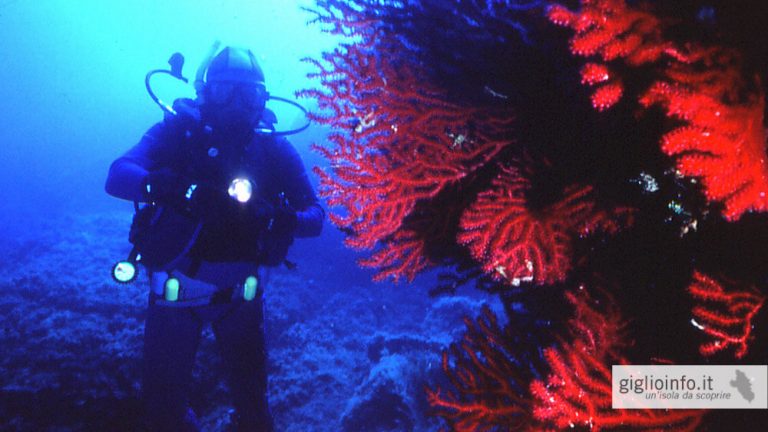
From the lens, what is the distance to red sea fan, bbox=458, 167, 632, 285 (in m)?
2.19

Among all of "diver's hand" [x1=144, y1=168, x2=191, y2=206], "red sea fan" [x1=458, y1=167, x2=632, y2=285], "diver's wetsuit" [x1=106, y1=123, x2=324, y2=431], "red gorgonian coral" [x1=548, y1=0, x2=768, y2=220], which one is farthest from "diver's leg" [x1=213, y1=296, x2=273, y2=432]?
"red gorgonian coral" [x1=548, y1=0, x2=768, y2=220]

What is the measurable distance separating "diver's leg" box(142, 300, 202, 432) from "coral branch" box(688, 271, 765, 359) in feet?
13.9

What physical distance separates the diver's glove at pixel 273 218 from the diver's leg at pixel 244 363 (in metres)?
0.87

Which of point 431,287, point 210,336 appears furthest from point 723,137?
point 210,336

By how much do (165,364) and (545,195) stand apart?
13.0 feet

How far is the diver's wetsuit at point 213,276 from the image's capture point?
4148 mm

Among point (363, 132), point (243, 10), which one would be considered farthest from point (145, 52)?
point (363, 132)

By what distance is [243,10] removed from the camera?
111 metres

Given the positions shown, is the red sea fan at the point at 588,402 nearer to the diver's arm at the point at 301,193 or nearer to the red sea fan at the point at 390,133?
the red sea fan at the point at 390,133

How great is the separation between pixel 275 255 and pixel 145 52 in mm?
137799

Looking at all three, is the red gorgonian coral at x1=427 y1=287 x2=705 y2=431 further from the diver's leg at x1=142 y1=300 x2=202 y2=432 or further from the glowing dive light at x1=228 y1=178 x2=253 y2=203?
the diver's leg at x1=142 y1=300 x2=202 y2=432

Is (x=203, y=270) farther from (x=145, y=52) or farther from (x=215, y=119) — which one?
(x=145, y=52)

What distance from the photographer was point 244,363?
450cm

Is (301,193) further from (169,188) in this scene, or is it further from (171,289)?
(171,289)
